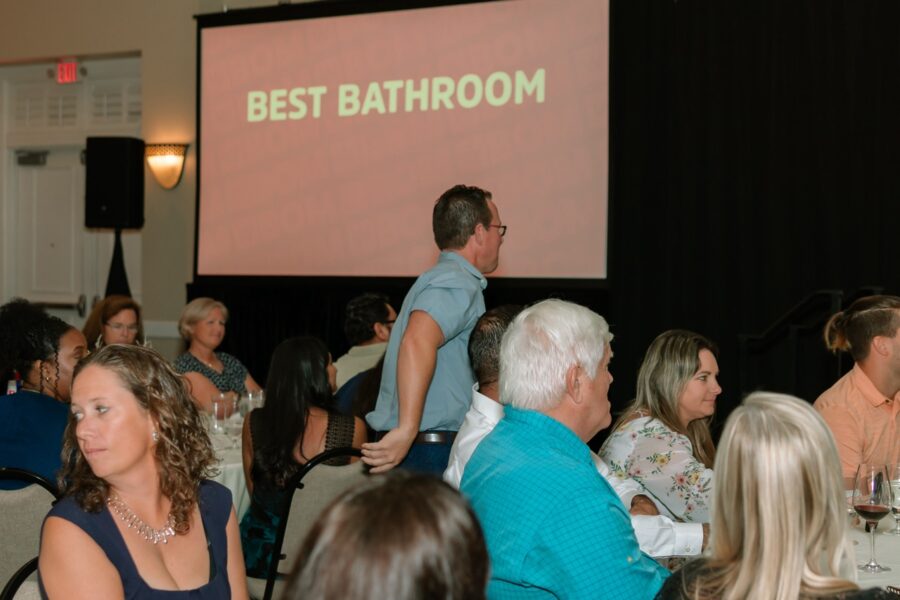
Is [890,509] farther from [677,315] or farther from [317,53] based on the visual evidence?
[317,53]

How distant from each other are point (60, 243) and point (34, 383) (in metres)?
6.31

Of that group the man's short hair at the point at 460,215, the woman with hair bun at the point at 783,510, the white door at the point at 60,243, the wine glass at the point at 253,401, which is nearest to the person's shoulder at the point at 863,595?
the woman with hair bun at the point at 783,510

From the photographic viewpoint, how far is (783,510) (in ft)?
4.91

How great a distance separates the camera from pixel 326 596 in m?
0.92

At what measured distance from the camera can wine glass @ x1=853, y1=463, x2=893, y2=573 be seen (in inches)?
98.4

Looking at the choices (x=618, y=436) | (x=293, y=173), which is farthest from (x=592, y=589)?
(x=293, y=173)

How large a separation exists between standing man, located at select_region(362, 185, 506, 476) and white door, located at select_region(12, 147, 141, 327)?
5.89 m

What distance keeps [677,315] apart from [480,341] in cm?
408

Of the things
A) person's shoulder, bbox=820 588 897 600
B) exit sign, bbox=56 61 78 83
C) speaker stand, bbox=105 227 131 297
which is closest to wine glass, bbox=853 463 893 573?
person's shoulder, bbox=820 588 897 600

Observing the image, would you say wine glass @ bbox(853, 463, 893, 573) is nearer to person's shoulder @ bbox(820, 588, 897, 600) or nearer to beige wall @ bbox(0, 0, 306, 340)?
person's shoulder @ bbox(820, 588, 897, 600)

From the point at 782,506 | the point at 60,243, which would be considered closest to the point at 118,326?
the point at 60,243

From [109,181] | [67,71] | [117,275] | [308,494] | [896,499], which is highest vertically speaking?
[67,71]

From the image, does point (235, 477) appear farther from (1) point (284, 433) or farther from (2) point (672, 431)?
(2) point (672, 431)

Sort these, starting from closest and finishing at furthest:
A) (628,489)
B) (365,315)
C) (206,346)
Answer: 1. (628,489)
2. (365,315)
3. (206,346)
